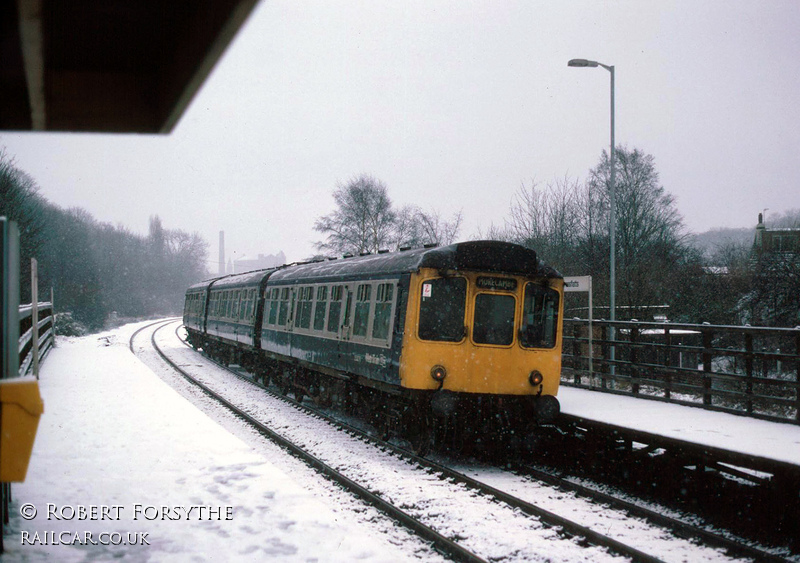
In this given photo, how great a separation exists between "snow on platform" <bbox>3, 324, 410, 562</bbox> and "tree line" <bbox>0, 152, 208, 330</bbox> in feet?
60.4

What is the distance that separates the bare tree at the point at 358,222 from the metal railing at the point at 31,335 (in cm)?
2392

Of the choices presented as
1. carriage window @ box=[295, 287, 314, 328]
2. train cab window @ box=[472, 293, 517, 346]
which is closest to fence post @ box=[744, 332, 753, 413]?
train cab window @ box=[472, 293, 517, 346]

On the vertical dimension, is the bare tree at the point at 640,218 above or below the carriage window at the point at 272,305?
above

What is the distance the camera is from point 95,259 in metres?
50.3

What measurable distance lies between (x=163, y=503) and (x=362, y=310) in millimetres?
4773

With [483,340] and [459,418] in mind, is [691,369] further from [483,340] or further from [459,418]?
[459,418]

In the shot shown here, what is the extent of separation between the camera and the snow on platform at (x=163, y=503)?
508 cm

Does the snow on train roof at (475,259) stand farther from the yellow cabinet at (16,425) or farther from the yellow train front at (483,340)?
the yellow cabinet at (16,425)

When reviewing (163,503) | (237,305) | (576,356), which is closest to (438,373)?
(163,503)

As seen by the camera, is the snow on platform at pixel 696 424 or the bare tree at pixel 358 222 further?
the bare tree at pixel 358 222

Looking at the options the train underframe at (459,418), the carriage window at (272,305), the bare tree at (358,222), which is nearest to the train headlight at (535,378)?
the train underframe at (459,418)

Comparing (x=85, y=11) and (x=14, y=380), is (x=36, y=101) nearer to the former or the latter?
(x=85, y=11)

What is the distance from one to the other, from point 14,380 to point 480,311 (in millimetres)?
6378

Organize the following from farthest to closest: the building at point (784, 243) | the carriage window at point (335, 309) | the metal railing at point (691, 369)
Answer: the building at point (784, 243) → the carriage window at point (335, 309) → the metal railing at point (691, 369)
